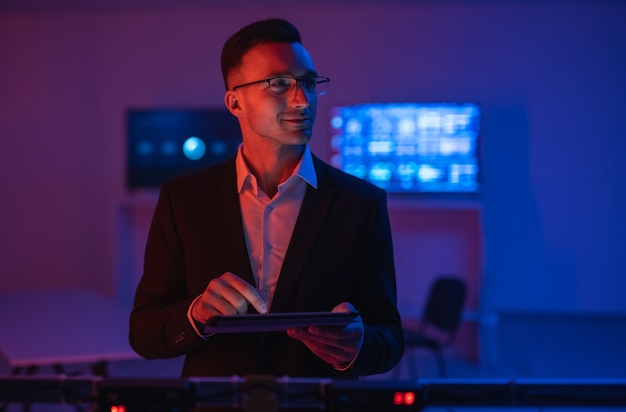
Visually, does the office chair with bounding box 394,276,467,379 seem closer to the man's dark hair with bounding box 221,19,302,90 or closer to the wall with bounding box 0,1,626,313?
the wall with bounding box 0,1,626,313

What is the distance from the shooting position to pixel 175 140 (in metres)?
6.01

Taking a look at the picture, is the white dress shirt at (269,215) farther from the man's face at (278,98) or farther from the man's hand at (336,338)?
the man's hand at (336,338)

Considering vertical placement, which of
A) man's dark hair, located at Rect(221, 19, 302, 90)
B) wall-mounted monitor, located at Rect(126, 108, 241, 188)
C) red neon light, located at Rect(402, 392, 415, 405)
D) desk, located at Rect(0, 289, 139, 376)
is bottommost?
desk, located at Rect(0, 289, 139, 376)

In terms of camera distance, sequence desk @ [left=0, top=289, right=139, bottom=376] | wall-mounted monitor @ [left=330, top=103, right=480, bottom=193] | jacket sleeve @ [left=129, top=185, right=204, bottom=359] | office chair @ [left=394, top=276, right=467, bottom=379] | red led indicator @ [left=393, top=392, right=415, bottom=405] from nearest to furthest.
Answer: red led indicator @ [left=393, top=392, right=415, bottom=405] < jacket sleeve @ [left=129, top=185, right=204, bottom=359] < desk @ [left=0, top=289, right=139, bottom=376] < office chair @ [left=394, top=276, right=467, bottom=379] < wall-mounted monitor @ [left=330, top=103, right=480, bottom=193]

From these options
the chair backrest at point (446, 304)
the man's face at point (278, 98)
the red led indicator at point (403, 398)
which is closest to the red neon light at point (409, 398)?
the red led indicator at point (403, 398)

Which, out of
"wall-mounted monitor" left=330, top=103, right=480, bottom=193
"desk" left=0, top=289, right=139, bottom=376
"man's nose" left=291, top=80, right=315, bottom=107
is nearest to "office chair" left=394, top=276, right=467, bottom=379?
"wall-mounted monitor" left=330, top=103, right=480, bottom=193

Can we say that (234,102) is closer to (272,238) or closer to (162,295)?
(272,238)

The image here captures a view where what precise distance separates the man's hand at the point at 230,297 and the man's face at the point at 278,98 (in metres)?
0.40

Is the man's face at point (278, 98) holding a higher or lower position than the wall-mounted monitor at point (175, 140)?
lower

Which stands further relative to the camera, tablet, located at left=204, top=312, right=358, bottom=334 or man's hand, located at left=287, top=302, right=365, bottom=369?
man's hand, located at left=287, top=302, right=365, bottom=369

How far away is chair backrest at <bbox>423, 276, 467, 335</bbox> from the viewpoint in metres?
4.62

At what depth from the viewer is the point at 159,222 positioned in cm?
159

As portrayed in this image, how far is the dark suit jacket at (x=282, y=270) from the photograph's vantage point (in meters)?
1.48

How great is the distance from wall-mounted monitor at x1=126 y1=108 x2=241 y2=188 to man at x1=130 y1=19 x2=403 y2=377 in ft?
14.2
